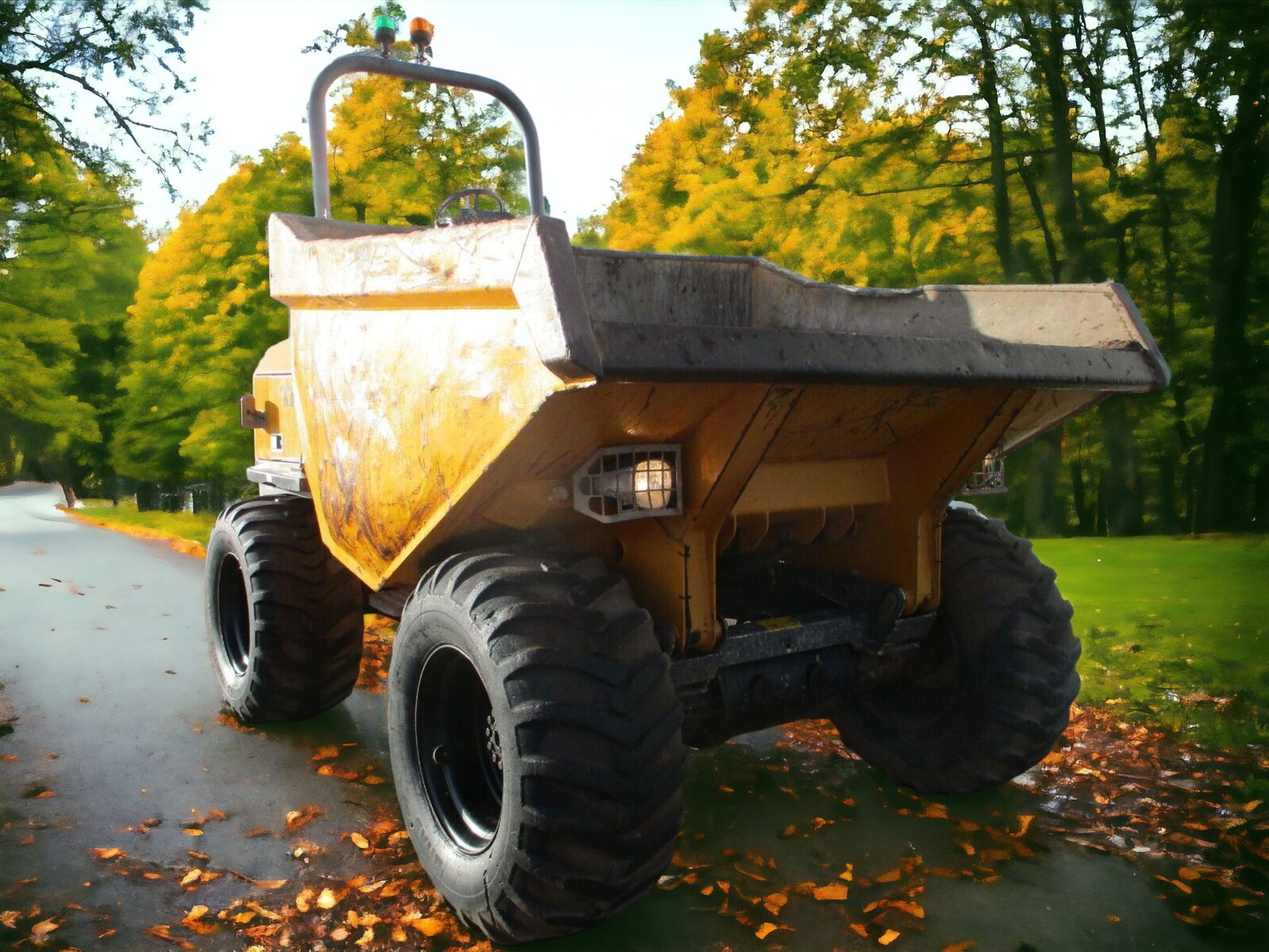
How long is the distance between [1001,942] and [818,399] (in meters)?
1.69

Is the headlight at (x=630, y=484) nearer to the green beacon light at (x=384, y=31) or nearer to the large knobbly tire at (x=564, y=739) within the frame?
the large knobbly tire at (x=564, y=739)

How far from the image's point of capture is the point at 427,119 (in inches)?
640

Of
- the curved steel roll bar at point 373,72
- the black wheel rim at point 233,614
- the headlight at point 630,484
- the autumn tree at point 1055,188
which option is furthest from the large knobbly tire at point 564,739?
the autumn tree at point 1055,188

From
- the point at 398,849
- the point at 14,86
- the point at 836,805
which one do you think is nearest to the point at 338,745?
the point at 398,849

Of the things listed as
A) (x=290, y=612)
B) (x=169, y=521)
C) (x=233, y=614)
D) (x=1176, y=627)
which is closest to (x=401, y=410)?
(x=290, y=612)

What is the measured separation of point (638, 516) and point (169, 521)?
18.3 metres

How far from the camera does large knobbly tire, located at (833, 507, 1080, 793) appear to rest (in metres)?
3.66

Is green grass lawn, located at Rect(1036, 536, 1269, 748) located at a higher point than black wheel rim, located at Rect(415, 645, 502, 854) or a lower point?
lower

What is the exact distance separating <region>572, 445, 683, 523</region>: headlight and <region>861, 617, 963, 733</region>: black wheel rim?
1.39 m

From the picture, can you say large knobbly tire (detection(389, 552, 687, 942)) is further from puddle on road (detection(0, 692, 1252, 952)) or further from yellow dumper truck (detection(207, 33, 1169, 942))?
puddle on road (detection(0, 692, 1252, 952))

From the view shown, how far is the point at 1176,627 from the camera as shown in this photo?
282 inches

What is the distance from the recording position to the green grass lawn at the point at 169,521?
16.1 m

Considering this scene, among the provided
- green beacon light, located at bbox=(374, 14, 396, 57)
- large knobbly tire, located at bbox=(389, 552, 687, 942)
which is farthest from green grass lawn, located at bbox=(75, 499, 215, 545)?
large knobbly tire, located at bbox=(389, 552, 687, 942)

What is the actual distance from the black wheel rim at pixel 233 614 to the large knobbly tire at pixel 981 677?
10.1ft
